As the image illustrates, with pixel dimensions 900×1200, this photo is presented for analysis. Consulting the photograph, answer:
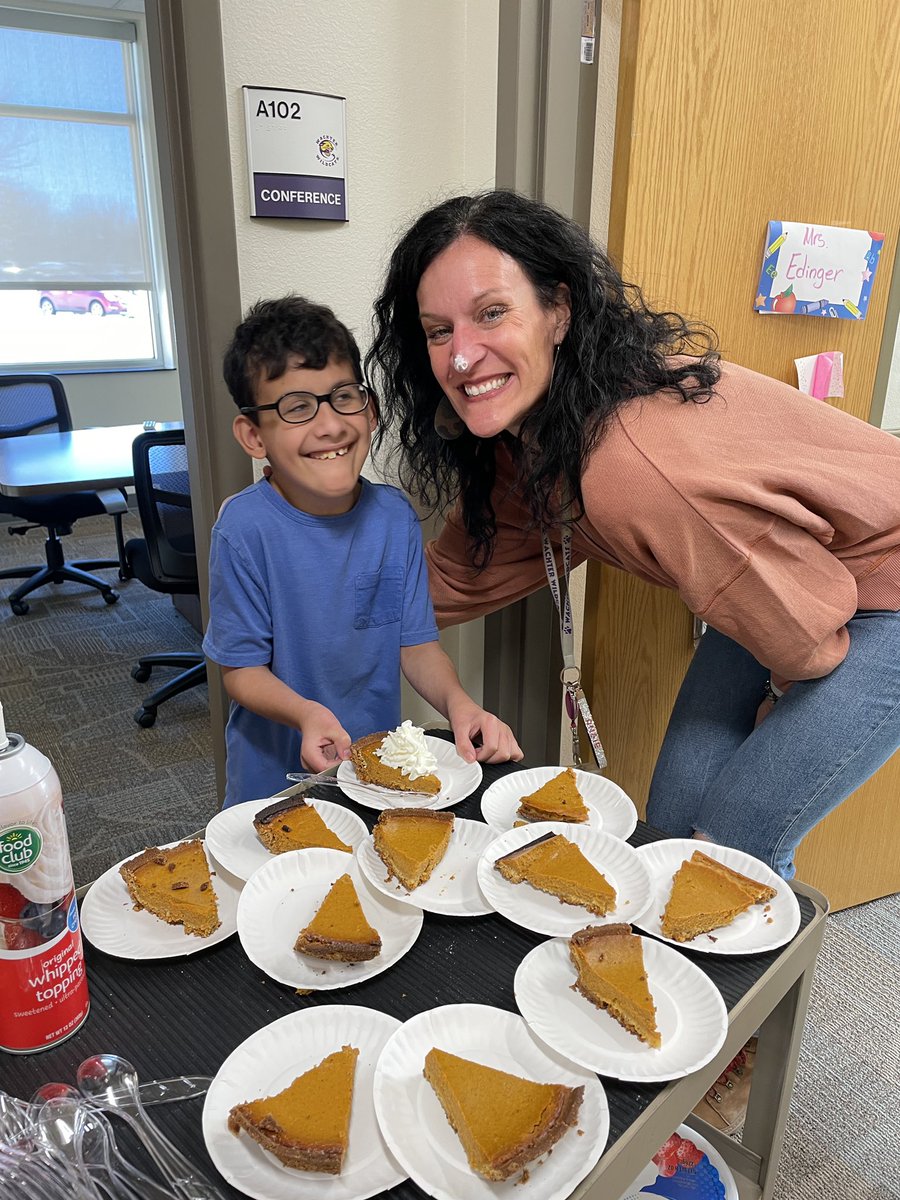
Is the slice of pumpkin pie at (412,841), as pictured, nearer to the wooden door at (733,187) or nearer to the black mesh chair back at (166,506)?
the wooden door at (733,187)

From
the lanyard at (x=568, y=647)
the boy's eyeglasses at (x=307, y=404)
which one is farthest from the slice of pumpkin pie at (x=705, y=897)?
the boy's eyeglasses at (x=307, y=404)

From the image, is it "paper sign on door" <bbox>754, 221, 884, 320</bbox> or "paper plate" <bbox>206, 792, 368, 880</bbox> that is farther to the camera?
"paper sign on door" <bbox>754, 221, 884, 320</bbox>

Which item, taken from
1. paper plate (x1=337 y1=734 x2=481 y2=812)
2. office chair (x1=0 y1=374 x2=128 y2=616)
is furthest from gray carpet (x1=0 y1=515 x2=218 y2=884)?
paper plate (x1=337 y1=734 x2=481 y2=812)

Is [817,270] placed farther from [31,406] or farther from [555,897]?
[31,406]

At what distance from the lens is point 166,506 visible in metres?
3.12

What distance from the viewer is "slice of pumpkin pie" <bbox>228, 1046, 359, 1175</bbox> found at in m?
0.66

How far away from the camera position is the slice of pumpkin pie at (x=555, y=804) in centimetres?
111

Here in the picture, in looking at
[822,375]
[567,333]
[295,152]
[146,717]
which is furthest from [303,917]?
[146,717]

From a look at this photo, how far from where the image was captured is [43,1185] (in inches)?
24.9

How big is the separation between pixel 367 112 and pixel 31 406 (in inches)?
137

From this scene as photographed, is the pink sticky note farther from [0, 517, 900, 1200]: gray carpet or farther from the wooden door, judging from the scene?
[0, 517, 900, 1200]: gray carpet

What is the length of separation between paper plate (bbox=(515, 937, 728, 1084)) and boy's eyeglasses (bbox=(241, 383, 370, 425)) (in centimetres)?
90

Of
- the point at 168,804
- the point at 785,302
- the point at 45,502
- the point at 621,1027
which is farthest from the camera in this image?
the point at 45,502

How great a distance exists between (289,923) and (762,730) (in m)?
0.88
